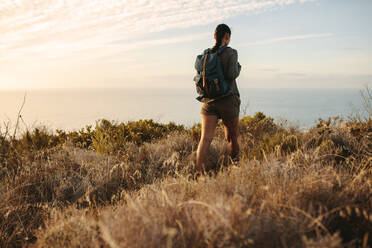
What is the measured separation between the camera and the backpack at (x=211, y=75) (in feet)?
12.9

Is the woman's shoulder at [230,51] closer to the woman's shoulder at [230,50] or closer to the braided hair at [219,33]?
the woman's shoulder at [230,50]

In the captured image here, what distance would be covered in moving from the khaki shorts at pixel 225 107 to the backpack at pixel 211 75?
4.8 inches

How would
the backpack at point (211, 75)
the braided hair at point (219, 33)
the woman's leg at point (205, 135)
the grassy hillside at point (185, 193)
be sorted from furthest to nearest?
the woman's leg at point (205, 135), the braided hair at point (219, 33), the backpack at point (211, 75), the grassy hillside at point (185, 193)

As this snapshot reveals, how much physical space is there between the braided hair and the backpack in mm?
116

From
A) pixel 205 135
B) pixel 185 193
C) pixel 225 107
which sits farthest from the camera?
pixel 205 135

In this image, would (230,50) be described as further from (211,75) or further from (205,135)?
(205,135)

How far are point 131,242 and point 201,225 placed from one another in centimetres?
48

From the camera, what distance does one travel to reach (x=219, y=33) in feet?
13.3

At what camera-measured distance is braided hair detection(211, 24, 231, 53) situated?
159 inches

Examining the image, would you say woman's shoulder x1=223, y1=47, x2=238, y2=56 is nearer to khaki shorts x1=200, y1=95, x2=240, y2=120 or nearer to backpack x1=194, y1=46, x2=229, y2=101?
backpack x1=194, y1=46, x2=229, y2=101

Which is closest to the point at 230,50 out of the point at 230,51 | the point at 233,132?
the point at 230,51

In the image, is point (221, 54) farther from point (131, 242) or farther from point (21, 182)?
point (21, 182)

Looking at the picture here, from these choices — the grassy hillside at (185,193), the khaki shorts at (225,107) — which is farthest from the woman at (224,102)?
the grassy hillside at (185,193)

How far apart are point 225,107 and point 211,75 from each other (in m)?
0.54
